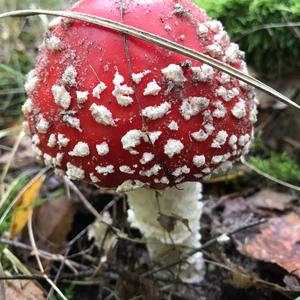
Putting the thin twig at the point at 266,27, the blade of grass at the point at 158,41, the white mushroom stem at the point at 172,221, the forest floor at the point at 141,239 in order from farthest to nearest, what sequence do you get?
1. the thin twig at the point at 266,27
2. the forest floor at the point at 141,239
3. the white mushroom stem at the point at 172,221
4. the blade of grass at the point at 158,41

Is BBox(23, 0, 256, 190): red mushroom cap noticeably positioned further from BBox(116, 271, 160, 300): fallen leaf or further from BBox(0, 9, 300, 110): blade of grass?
BBox(116, 271, 160, 300): fallen leaf

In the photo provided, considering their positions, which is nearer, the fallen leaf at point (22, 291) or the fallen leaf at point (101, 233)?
the fallen leaf at point (22, 291)

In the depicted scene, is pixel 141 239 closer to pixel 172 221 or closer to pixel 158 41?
pixel 172 221

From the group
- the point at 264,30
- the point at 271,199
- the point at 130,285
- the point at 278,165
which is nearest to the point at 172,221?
the point at 130,285

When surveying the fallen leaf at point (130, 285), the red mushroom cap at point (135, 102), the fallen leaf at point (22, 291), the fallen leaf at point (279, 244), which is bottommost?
the fallen leaf at point (130, 285)

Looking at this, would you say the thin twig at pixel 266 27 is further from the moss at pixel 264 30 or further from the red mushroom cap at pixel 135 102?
the red mushroom cap at pixel 135 102

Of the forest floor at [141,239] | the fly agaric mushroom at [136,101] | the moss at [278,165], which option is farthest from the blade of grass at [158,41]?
the moss at [278,165]

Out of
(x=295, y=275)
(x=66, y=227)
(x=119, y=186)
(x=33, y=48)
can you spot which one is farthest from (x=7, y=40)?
(x=295, y=275)
